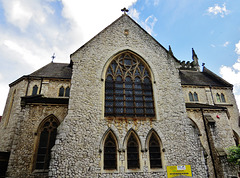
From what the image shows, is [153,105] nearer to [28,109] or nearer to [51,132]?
[51,132]

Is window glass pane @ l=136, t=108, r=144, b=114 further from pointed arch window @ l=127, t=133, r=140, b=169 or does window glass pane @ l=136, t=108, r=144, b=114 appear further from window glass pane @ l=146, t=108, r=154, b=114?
pointed arch window @ l=127, t=133, r=140, b=169

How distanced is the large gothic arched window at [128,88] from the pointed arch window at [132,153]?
163 cm

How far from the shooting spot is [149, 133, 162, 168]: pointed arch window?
9.96m

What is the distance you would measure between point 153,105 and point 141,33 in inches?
250

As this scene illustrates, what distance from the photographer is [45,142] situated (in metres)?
11.7

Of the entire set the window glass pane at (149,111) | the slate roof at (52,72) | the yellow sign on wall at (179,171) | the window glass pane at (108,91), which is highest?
the slate roof at (52,72)

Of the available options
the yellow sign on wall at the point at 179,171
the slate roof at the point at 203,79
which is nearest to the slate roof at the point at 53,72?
the yellow sign on wall at the point at 179,171

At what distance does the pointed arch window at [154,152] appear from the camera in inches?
392

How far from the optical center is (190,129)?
1083 centimetres

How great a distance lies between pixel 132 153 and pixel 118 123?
2.01m

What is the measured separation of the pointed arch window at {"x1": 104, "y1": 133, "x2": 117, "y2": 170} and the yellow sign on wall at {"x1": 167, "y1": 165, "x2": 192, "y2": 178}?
3299mm

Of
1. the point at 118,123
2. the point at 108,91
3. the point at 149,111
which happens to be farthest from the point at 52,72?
the point at 149,111

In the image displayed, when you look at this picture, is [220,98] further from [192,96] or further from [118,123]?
[118,123]

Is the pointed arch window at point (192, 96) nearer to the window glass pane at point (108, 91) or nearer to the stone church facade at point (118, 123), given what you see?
the stone church facade at point (118, 123)
